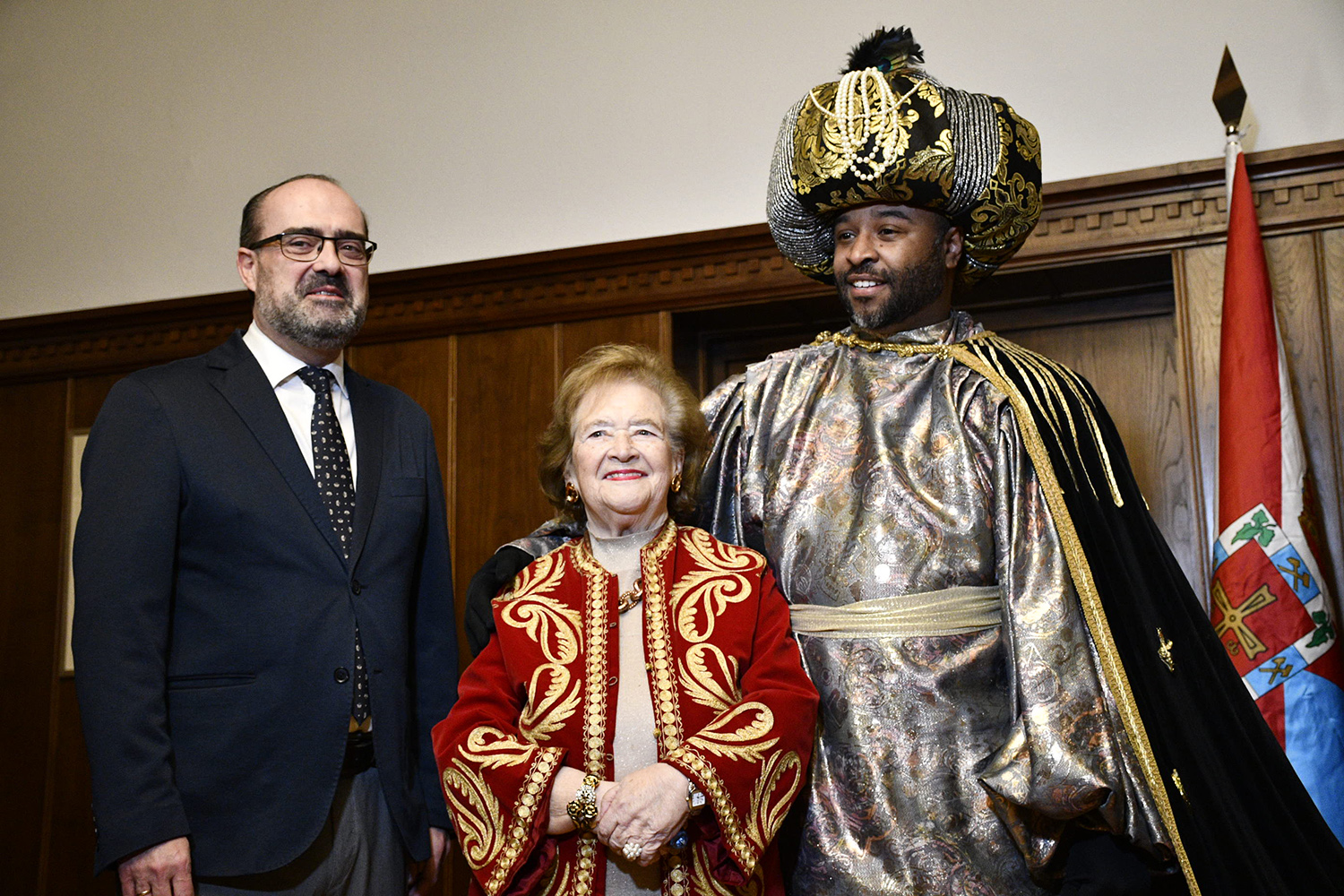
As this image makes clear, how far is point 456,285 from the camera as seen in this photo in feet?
13.8

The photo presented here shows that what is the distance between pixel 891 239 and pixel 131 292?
351 centimetres

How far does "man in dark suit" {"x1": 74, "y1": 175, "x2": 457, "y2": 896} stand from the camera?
1.96 metres

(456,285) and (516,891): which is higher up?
(456,285)

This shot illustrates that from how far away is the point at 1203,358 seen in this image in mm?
3334

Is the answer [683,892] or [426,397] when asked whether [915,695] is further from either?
[426,397]

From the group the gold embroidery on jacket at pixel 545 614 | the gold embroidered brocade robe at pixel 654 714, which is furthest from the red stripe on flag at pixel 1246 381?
the gold embroidery on jacket at pixel 545 614

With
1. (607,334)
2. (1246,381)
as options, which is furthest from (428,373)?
(1246,381)

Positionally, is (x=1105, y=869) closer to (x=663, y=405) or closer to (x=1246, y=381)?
(x=663, y=405)

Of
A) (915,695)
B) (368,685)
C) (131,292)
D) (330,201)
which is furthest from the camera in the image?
(131,292)

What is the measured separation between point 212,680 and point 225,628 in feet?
0.29

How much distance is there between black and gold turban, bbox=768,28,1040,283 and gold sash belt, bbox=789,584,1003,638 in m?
0.69

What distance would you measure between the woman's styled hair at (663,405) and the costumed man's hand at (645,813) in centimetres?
54

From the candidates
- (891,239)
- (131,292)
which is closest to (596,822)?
(891,239)

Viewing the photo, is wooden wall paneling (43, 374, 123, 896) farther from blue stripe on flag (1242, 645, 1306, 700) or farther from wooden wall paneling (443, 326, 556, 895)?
blue stripe on flag (1242, 645, 1306, 700)
